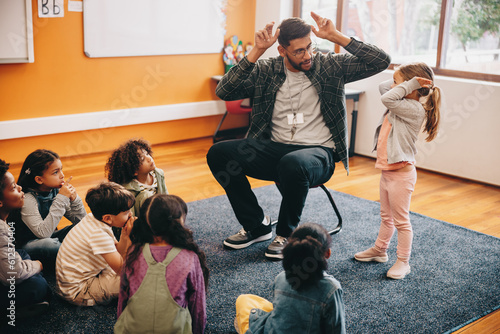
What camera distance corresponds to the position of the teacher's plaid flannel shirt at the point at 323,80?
274 centimetres

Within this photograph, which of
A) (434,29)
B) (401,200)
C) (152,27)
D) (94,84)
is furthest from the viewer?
(152,27)

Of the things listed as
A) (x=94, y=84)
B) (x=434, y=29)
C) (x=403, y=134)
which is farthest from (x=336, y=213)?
(x=94, y=84)

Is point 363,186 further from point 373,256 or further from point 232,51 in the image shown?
point 232,51

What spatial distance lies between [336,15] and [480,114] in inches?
65.4

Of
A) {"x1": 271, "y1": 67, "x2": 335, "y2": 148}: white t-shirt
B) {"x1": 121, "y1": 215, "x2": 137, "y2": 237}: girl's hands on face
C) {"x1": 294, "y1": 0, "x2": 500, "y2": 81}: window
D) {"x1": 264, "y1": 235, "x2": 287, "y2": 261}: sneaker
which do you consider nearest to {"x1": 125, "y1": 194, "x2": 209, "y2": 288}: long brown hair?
{"x1": 121, "y1": 215, "x2": 137, "y2": 237}: girl's hands on face

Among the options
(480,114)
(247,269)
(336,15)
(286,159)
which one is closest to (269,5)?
(336,15)

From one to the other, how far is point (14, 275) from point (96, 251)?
1.04 feet

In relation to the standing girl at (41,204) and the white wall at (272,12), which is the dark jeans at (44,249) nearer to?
the standing girl at (41,204)

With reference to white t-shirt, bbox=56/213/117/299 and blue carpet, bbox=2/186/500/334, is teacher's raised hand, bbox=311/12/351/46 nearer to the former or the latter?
blue carpet, bbox=2/186/500/334

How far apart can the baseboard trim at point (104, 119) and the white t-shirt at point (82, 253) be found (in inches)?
91.2

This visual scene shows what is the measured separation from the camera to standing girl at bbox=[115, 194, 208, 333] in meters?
1.71

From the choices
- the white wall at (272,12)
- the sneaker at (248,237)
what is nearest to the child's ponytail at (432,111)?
the sneaker at (248,237)

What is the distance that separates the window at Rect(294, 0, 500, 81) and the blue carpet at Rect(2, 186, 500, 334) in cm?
154

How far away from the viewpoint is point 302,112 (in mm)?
2896
